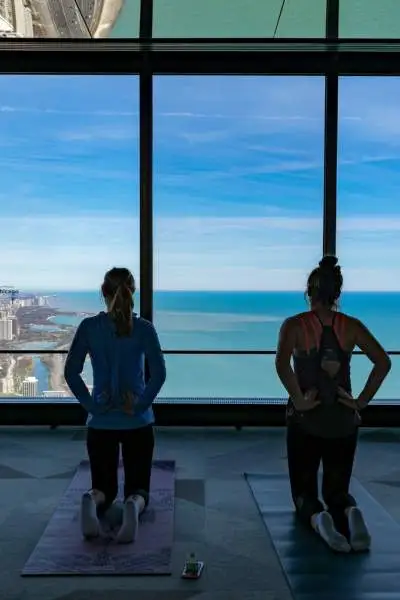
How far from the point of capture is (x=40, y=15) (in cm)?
473

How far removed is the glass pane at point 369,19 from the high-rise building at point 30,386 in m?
3.95

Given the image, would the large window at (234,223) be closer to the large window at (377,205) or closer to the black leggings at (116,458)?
the large window at (377,205)

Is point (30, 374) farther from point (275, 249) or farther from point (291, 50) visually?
point (275, 249)

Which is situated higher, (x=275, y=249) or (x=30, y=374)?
(x=275, y=249)

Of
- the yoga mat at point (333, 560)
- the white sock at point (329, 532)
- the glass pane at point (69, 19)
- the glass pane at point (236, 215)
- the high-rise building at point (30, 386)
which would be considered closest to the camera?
the yoga mat at point (333, 560)

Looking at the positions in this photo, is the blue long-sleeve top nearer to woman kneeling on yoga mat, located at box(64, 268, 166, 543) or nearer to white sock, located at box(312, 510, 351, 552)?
woman kneeling on yoga mat, located at box(64, 268, 166, 543)

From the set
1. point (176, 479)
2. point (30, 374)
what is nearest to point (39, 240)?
point (30, 374)

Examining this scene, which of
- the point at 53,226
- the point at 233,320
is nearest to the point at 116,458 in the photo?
the point at 53,226

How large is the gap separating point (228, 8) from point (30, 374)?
368 cm

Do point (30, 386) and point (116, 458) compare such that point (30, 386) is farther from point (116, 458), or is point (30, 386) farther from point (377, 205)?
point (377, 205)

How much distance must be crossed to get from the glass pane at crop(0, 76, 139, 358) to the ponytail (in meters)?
0.20

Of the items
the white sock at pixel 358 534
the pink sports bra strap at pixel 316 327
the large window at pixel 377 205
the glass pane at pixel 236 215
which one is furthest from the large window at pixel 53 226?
the large window at pixel 377 205

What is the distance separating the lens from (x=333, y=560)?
2.45 metres

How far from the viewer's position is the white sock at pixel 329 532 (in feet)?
8.25
